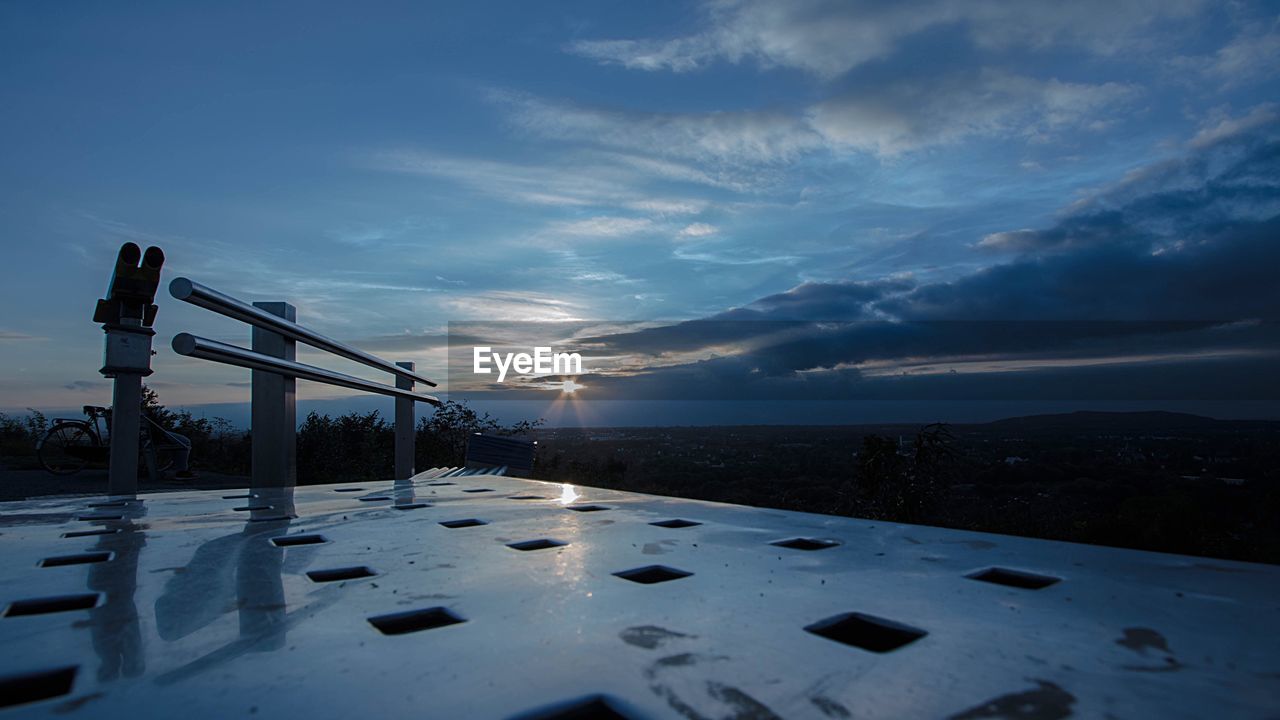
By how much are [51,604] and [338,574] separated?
484 millimetres

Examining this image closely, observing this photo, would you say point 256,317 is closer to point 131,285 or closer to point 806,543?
point 131,285

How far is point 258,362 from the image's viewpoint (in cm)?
272

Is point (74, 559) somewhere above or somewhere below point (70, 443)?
below

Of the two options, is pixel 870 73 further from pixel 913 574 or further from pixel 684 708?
pixel 684 708

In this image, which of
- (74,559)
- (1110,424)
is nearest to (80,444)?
(74,559)

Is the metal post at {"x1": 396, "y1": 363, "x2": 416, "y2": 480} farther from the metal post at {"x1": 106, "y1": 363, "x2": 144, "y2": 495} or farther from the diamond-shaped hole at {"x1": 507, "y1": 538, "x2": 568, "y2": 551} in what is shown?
the diamond-shaped hole at {"x1": 507, "y1": 538, "x2": 568, "y2": 551}

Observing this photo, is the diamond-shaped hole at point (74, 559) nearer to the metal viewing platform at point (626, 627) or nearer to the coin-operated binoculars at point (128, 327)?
the metal viewing platform at point (626, 627)

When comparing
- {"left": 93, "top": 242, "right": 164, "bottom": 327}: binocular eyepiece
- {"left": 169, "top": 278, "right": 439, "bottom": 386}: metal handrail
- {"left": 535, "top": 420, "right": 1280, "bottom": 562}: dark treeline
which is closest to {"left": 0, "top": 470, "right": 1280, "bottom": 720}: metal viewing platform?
{"left": 169, "top": 278, "right": 439, "bottom": 386}: metal handrail

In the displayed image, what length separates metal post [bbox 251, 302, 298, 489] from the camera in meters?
3.23

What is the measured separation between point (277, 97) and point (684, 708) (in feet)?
18.8

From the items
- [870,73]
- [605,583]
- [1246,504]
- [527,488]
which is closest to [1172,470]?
[1246,504]

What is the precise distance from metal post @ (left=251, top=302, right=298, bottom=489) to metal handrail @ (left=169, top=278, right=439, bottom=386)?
21 centimetres

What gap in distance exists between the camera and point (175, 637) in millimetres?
964

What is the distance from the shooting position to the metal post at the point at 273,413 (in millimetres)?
3232
